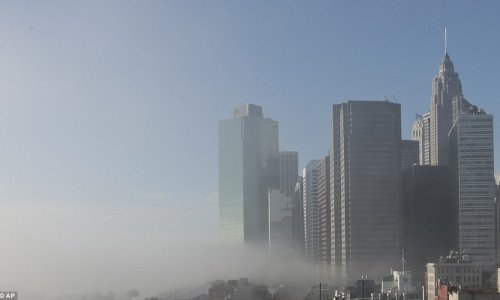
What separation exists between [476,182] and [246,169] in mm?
38263

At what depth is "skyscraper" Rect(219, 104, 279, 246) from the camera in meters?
102

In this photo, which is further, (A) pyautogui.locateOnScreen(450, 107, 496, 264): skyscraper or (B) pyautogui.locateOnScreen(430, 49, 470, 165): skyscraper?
(B) pyautogui.locateOnScreen(430, 49, 470, 165): skyscraper

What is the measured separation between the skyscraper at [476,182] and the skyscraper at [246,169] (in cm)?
3426

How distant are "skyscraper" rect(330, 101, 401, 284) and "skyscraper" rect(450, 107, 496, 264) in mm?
6041

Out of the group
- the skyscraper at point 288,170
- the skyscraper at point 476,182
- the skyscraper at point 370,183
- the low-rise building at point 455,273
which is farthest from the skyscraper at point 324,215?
the low-rise building at point 455,273

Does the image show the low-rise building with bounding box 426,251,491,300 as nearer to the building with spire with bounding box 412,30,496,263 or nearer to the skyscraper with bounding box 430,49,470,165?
the building with spire with bounding box 412,30,496,263

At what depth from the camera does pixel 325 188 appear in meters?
80.6

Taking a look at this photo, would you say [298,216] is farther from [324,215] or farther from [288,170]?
[324,215]

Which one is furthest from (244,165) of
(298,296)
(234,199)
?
(298,296)

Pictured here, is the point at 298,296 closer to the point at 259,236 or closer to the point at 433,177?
the point at 433,177

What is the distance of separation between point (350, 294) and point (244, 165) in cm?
5754

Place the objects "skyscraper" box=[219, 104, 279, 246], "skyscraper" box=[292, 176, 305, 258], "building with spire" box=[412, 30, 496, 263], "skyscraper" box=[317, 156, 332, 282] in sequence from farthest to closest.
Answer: "skyscraper" box=[219, 104, 279, 246]
"skyscraper" box=[292, 176, 305, 258]
"skyscraper" box=[317, 156, 332, 282]
"building with spire" box=[412, 30, 496, 263]

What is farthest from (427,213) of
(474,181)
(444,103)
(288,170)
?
(288,170)
